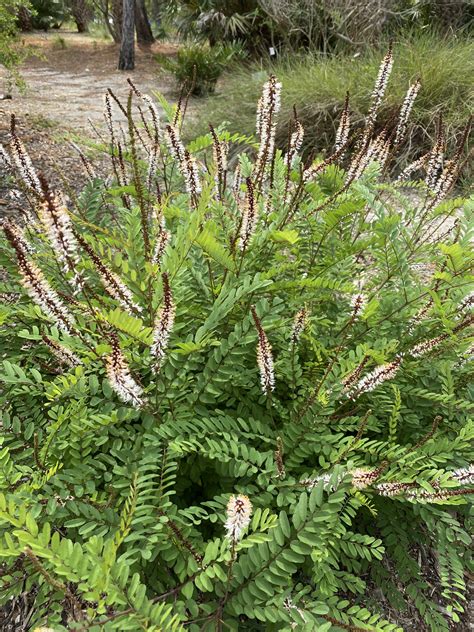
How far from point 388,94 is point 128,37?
743 centimetres

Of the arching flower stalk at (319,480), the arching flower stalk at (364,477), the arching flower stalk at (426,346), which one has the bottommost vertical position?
the arching flower stalk at (319,480)

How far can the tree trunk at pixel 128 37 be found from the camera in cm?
938

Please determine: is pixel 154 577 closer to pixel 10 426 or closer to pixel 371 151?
pixel 10 426

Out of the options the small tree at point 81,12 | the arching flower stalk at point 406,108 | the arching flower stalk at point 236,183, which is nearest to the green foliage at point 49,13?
the small tree at point 81,12

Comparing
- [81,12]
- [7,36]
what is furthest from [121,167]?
[81,12]

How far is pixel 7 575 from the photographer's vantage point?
1.18 meters

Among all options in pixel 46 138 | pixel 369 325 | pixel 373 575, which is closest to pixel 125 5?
pixel 46 138

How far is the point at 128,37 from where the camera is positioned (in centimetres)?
1043

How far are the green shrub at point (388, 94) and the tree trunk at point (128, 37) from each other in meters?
4.63

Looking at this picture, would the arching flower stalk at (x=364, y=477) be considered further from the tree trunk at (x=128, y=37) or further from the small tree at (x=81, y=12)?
the small tree at (x=81, y=12)

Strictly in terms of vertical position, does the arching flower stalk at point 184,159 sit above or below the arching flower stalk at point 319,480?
above

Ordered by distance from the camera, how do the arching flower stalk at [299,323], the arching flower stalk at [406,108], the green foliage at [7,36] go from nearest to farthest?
the arching flower stalk at [299,323] → the arching flower stalk at [406,108] → the green foliage at [7,36]

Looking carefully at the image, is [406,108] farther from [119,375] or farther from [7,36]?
[7,36]

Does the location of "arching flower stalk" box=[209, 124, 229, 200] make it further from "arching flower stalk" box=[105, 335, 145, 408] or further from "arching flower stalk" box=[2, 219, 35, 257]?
"arching flower stalk" box=[105, 335, 145, 408]
